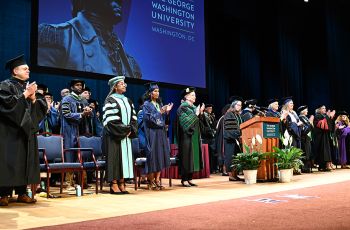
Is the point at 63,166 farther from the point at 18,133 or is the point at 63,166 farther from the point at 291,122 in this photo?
the point at 291,122

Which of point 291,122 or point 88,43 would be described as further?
point 291,122

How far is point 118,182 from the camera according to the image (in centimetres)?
575

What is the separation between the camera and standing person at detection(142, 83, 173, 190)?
612 cm

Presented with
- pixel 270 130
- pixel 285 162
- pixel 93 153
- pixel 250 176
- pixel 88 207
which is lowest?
pixel 88 207

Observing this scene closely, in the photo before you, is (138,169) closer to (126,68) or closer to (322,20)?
(126,68)

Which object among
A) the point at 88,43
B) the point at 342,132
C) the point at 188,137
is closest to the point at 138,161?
the point at 188,137

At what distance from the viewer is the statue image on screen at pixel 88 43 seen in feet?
23.8

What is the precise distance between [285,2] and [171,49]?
6.12 meters

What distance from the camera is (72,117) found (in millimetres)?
6414

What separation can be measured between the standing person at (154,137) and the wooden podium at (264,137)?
1.63m

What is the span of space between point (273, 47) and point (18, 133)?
10973 millimetres

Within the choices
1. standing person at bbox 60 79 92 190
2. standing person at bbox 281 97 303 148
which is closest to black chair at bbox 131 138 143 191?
standing person at bbox 60 79 92 190

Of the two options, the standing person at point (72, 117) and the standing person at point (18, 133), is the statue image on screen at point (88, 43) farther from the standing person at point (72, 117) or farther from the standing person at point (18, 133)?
the standing person at point (18, 133)

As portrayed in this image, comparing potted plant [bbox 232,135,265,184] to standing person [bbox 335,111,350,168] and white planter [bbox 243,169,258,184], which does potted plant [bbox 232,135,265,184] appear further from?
standing person [bbox 335,111,350,168]
